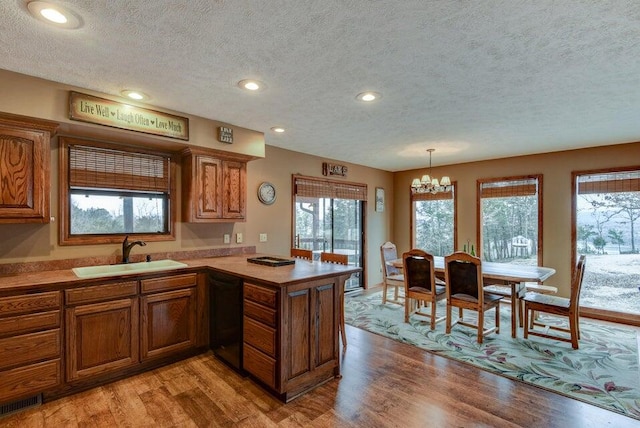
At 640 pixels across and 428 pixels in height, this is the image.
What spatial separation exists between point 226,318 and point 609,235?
5.28 meters

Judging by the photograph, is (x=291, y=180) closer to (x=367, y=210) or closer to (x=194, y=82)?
(x=367, y=210)

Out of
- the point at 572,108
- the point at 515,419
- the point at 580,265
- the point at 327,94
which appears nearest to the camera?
the point at 515,419

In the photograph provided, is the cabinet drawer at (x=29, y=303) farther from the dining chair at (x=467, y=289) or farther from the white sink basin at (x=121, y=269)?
the dining chair at (x=467, y=289)

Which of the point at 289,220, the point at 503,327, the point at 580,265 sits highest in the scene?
the point at 289,220

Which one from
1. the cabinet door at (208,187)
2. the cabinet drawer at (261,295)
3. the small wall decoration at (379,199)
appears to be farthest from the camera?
the small wall decoration at (379,199)

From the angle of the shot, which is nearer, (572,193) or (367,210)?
(572,193)

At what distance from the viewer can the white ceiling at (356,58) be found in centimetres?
170

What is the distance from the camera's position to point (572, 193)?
188 inches

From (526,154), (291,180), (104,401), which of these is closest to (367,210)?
(291,180)

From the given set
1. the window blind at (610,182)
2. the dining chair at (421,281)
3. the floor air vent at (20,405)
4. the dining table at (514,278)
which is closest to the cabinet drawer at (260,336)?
the floor air vent at (20,405)

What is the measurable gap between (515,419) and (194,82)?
3.44m

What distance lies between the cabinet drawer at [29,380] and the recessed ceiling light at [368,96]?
3185 millimetres

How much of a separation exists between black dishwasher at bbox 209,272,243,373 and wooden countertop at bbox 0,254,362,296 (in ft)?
0.40

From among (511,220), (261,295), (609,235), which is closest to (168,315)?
(261,295)
